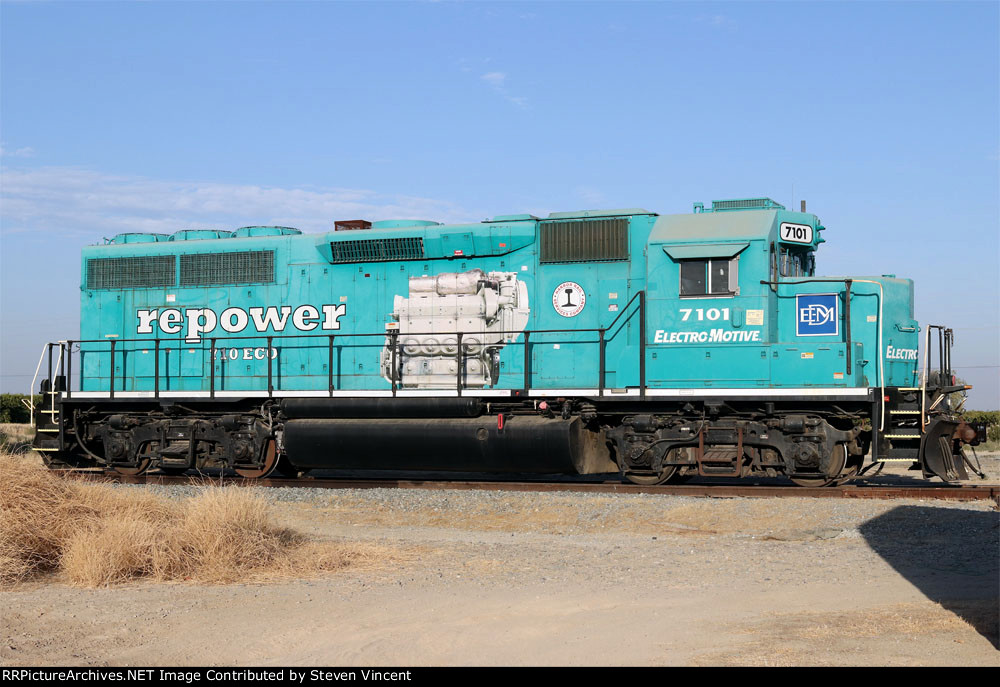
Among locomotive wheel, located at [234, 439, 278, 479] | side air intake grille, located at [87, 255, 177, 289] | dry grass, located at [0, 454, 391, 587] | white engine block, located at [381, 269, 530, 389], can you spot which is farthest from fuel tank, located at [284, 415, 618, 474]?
dry grass, located at [0, 454, 391, 587]

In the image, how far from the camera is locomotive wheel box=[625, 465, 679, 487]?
13.7 m

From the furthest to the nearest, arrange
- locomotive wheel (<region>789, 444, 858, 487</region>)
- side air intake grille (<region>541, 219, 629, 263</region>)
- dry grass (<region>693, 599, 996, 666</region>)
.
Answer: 1. side air intake grille (<region>541, 219, 629, 263</region>)
2. locomotive wheel (<region>789, 444, 858, 487</region>)
3. dry grass (<region>693, 599, 996, 666</region>)

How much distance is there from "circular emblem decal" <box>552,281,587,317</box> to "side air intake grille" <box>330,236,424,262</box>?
7.25ft

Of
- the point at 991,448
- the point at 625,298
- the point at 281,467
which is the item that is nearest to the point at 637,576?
the point at 625,298

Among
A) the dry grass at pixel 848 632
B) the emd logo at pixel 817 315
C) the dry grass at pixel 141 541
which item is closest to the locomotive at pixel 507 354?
the emd logo at pixel 817 315

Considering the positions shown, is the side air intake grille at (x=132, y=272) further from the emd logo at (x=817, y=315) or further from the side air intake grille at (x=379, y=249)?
the emd logo at (x=817, y=315)

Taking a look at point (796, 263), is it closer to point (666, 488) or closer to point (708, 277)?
point (708, 277)

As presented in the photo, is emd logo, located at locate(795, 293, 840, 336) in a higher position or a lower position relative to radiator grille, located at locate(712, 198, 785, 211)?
lower

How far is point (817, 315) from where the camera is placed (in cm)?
1309

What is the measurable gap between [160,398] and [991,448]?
62.3ft

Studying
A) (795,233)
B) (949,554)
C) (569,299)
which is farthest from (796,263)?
(949,554)

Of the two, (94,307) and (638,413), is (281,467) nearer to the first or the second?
(94,307)

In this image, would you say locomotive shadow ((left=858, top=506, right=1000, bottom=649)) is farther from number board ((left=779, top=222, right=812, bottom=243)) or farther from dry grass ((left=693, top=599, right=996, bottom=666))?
number board ((left=779, top=222, right=812, bottom=243))
